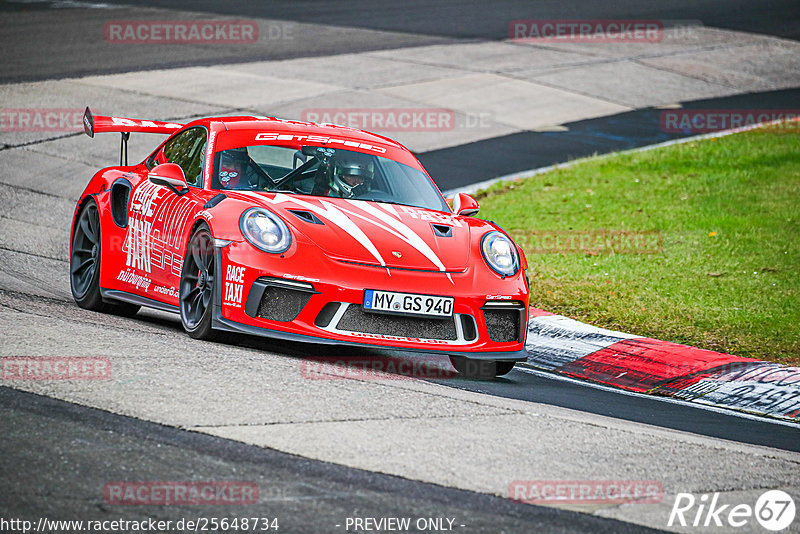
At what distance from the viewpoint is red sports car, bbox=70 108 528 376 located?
6637mm

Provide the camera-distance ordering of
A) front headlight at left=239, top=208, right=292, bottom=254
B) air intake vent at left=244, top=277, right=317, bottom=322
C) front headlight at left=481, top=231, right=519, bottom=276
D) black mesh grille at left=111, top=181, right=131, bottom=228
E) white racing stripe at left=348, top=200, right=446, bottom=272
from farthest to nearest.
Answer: black mesh grille at left=111, top=181, right=131, bottom=228 < front headlight at left=481, top=231, right=519, bottom=276 < white racing stripe at left=348, top=200, right=446, bottom=272 < front headlight at left=239, top=208, right=292, bottom=254 < air intake vent at left=244, top=277, right=317, bottom=322

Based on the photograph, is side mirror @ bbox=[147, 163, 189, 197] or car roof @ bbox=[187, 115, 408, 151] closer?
side mirror @ bbox=[147, 163, 189, 197]

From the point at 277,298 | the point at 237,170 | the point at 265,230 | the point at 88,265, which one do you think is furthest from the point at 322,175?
the point at 88,265

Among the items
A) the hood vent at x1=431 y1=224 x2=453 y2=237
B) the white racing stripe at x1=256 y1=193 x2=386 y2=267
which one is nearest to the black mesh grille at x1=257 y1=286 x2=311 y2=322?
the white racing stripe at x1=256 y1=193 x2=386 y2=267

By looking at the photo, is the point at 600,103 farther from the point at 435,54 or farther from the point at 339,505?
the point at 339,505

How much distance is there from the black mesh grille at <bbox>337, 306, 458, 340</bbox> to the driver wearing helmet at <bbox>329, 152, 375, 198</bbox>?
4.23ft

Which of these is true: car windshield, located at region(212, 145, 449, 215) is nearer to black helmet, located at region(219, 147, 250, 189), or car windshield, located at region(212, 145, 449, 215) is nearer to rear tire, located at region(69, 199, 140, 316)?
black helmet, located at region(219, 147, 250, 189)

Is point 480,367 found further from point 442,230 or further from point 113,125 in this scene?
point 113,125

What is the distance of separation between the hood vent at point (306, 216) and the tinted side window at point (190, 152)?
903 millimetres

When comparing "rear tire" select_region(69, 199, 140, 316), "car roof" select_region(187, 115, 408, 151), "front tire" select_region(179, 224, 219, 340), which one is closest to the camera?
"front tire" select_region(179, 224, 219, 340)

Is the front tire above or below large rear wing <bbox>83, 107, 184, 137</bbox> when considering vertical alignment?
below

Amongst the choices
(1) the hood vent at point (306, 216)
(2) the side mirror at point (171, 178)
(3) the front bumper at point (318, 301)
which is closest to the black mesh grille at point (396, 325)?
(3) the front bumper at point (318, 301)

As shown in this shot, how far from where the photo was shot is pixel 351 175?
25.9ft

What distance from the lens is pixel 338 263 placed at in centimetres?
671
